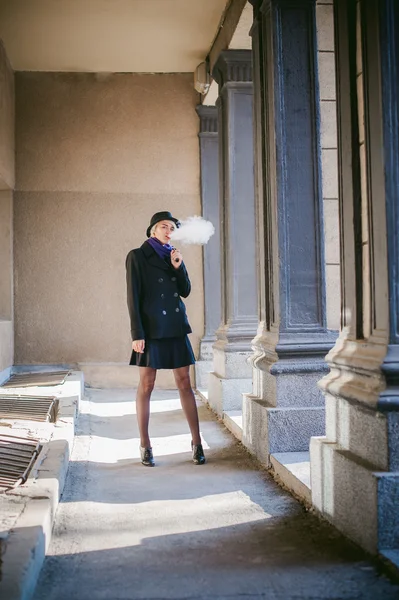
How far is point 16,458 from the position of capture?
164 inches

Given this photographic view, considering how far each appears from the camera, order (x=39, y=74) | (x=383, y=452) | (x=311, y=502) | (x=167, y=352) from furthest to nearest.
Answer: (x=39, y=74)
(x=167, y=352)
(x=311, y=502)
(x=383, y=452)

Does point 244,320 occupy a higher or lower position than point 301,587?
higher

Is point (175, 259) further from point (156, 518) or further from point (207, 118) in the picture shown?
point (207, 118)

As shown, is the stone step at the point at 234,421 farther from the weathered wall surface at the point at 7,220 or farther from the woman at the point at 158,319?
the weathered wall surface at the point at 7,220

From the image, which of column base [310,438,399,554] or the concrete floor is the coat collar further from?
column base [310,438,399,554]

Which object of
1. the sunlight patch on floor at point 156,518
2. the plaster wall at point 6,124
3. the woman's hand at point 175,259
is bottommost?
the sunlight patch on floor at point 156,518

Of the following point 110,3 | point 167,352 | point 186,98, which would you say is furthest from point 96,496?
point 186,98

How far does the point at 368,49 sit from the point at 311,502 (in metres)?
2.37

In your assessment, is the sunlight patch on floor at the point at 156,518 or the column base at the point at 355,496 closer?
the column base at the point at 355,496

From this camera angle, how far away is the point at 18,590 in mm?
2209

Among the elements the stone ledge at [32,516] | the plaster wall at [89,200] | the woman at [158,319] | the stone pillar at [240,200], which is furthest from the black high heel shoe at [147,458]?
the plaster wall at [89,200]

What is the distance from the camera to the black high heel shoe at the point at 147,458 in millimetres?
4716

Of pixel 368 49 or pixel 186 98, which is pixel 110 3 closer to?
pixel 186 98

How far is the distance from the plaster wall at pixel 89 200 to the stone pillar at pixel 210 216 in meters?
0.17
